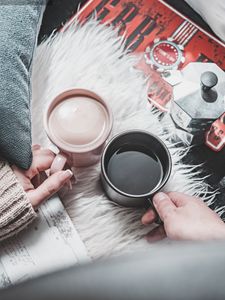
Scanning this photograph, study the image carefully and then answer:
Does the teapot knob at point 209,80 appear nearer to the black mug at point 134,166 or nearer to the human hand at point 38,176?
the black mug at point 134,166

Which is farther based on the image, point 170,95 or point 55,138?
point 170,95

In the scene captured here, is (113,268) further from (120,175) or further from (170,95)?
(170,95)

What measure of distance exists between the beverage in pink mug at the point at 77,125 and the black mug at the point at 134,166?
23mm

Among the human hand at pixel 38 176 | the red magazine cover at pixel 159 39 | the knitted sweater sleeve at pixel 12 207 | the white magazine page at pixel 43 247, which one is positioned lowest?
the white magazine page at pixel 43 247

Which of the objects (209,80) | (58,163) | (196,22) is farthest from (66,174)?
(196,22)

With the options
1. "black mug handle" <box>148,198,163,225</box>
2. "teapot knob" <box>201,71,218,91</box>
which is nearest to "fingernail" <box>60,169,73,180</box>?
"black mug handle" <box>148,198,163,225</box>

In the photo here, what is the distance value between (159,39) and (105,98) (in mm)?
142

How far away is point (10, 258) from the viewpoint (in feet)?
2.36

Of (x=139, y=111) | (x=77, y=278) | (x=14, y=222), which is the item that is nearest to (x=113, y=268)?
(x=77, y=278)

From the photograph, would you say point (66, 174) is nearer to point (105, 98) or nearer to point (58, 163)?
point (58, 163)

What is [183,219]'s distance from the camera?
667 mm

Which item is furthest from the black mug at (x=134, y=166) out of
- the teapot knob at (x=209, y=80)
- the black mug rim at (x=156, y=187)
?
the teapot knob at (x=209, y=80)

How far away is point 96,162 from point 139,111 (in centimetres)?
11

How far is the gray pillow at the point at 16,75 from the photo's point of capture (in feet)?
2.31
